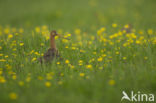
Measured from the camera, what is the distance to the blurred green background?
10.7 m

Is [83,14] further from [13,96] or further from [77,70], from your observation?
[13,96]

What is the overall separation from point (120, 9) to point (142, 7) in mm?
1558

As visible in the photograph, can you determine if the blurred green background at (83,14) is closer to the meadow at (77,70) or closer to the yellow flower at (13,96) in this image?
the meadow at (77,70)

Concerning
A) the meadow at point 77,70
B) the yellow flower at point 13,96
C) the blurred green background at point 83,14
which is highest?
the blurred green background at point 83,14

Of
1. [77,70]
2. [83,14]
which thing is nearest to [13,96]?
[77,70]

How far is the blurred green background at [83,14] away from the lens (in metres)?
10.7

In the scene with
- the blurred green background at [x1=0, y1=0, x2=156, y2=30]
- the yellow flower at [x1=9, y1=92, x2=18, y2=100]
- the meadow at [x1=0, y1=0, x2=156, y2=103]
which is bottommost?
the yellow flower at [x1=9, y1=92, x2=18, y2=100]

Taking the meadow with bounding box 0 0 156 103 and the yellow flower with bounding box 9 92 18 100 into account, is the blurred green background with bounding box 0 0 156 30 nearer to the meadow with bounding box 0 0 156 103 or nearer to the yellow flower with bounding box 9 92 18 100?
the meadow with bounding box 0 0 156 103

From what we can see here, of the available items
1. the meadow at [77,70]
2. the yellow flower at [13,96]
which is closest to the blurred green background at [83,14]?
the meadow at [77,70]

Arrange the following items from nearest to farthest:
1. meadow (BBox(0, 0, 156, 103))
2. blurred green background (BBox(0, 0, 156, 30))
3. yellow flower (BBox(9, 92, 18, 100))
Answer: yellow flower (BBox(9, 92, 18, 100)), meadow (BBox(0, 0, 156, 103)), blurred green background (BBox(0, 0, 156, 30))

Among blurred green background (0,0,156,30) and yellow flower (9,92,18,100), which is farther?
blurred green background (0,0,156,30)

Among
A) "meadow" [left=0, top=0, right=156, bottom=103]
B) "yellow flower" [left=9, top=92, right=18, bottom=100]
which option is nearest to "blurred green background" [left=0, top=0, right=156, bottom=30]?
"meadow" [left=0, top=0, right=156, bottom=103]

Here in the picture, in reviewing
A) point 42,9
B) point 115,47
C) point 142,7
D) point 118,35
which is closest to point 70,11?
point 42,9

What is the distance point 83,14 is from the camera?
1188 cm
